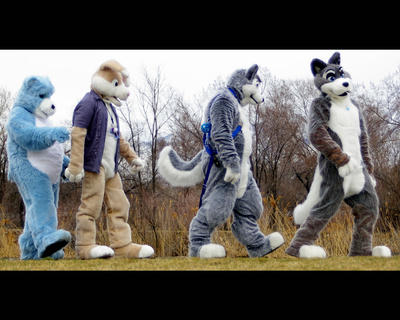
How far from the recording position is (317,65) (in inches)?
160

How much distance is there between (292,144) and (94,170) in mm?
9946

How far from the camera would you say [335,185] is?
12.7 ft

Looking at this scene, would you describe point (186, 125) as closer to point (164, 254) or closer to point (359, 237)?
point (164, 254)

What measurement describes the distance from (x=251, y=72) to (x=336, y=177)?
3.52 feet

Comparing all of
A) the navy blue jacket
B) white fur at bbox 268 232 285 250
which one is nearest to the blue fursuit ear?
the navy blue jacket

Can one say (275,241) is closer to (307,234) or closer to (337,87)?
(307,234)

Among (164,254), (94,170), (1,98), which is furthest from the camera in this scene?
(1,98)

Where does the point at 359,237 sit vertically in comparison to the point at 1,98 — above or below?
below

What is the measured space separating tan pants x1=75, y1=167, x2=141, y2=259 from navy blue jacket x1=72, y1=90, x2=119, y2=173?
95 millimetres

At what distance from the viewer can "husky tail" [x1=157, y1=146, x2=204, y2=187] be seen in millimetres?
4180

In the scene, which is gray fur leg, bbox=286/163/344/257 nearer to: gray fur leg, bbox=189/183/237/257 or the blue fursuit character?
gray fur leg, bbox=189/183/237/257

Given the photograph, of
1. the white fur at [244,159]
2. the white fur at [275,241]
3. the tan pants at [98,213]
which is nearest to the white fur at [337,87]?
the white fur at [244,159]

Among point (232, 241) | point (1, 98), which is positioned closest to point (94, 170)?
point (232, 241)

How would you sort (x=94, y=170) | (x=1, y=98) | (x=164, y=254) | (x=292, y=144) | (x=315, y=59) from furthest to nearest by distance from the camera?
1. (x=292, y=144)
2. (x=1, y=98)
3. (x=164, y=254)
4. (x=315, y=59)
5. (x=94, y=170)
